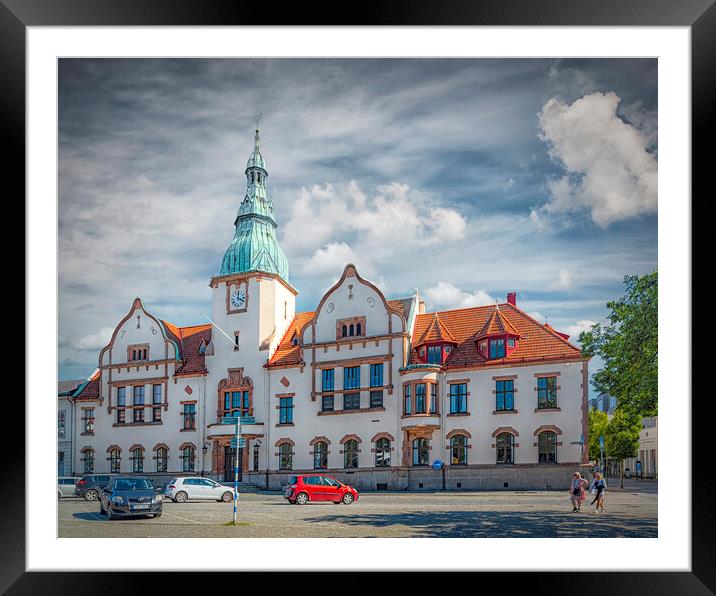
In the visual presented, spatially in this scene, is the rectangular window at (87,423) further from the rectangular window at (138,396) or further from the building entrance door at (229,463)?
the building entrance door at (229,463)

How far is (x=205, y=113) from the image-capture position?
1911 cm

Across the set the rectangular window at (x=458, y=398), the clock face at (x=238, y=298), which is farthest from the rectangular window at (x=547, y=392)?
the clock face at (x=238, y=298)

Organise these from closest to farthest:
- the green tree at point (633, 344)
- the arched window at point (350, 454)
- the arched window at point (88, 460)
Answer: the green tree at point (633, 344) < the arched window at point (350, 454) < the arched window at point (88, 460)

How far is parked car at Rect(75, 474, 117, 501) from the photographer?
22750 millimetres

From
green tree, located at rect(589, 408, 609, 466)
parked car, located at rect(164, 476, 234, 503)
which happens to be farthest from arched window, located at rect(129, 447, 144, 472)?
green tree, located at rect(589, 408, 609, 466)

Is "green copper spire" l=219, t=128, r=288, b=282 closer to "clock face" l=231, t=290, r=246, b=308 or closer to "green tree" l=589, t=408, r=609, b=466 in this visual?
"clock face" l=231, t=290, r=246, b=308

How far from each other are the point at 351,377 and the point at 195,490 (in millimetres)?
6045

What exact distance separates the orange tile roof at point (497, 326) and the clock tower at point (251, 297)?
732cm

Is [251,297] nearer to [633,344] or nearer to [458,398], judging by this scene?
[458,398]

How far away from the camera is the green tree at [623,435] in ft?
71.5

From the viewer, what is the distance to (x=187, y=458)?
26.6m

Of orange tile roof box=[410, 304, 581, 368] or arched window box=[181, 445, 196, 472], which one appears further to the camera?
arched window box=[181, 445, 196, 472]

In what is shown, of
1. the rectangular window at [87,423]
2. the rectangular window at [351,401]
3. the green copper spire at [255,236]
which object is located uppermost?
the green copper spire at [255,236]

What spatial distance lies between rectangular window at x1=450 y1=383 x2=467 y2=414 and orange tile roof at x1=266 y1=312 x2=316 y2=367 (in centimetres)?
530
